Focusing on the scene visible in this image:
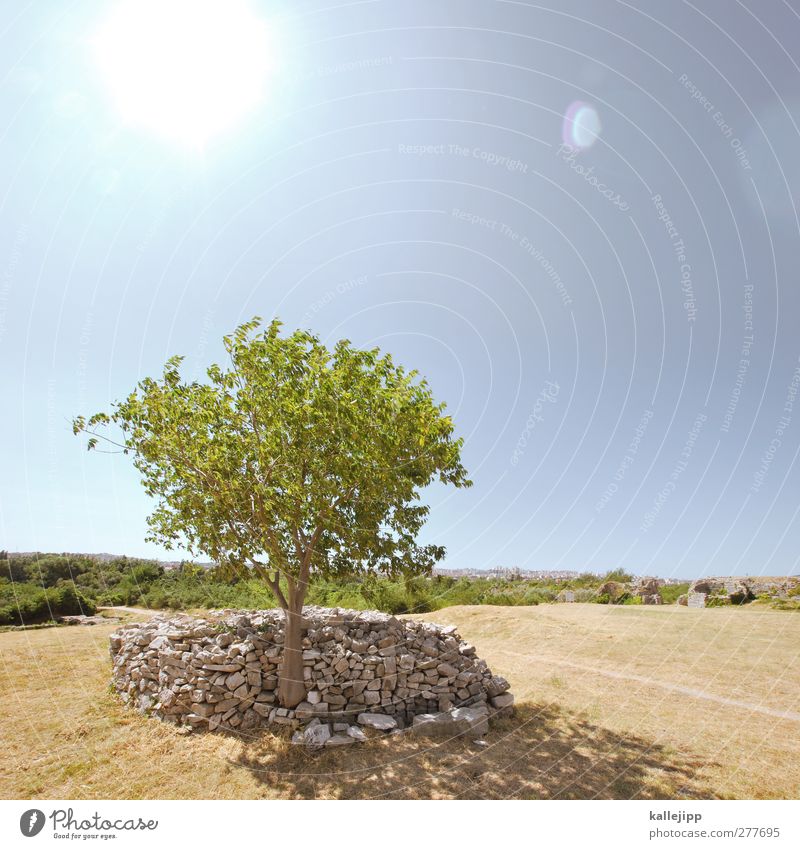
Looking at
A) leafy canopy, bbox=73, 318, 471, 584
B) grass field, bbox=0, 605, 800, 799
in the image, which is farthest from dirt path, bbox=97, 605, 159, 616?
leafy canopy, bbox=73, 318, 471, 584

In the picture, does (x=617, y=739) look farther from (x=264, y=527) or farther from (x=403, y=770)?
(x=264, y=527)

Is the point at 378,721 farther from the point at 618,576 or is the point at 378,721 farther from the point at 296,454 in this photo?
the point at 618,576

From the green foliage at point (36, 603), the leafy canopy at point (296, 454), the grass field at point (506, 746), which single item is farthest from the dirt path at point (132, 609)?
the leafy canopy at point (296, 454)

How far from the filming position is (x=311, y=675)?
10008 mm

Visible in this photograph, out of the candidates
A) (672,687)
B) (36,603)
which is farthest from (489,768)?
(36,603)

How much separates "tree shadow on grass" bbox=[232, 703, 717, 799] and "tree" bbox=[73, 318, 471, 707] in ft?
6.48

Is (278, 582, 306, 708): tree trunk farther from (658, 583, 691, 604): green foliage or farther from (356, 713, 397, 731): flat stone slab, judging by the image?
(658, 583, 691, 604): green foliage

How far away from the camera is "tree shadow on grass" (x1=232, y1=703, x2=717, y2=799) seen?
23.2 ft

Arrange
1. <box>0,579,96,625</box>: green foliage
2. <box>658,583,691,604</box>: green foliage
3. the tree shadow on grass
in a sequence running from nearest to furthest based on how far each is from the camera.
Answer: the tree shadow on grass < <box>0,579,96,625</box>: green foliage < <box>658,583,691,604</box>: green foliage

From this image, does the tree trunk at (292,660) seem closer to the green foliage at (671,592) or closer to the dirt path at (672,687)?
the dirt path at (672,687)

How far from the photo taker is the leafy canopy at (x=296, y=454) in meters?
9.10

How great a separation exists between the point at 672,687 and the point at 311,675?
9629 millimetres

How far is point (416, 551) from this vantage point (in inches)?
400
